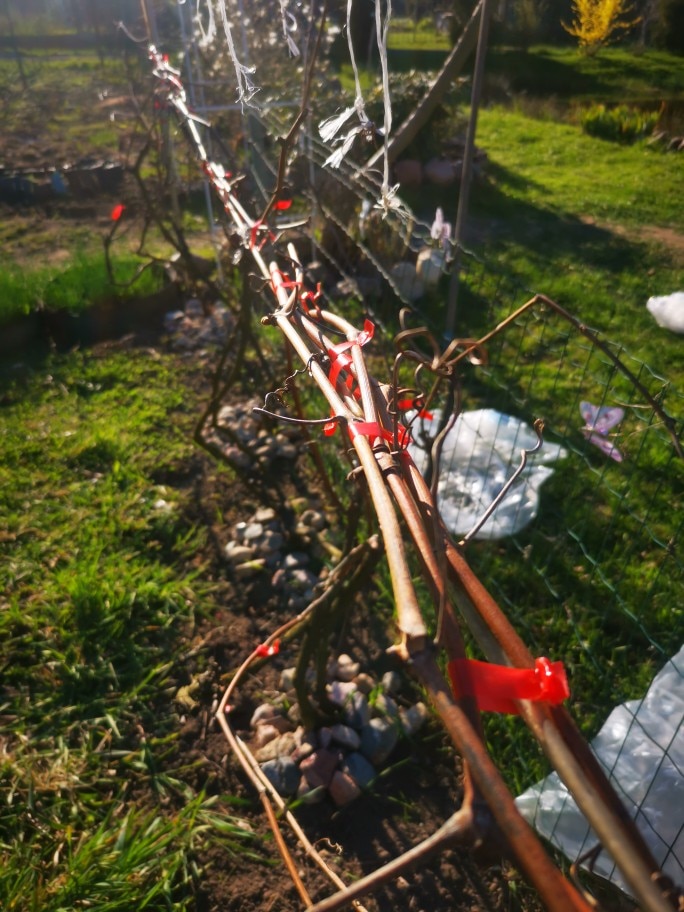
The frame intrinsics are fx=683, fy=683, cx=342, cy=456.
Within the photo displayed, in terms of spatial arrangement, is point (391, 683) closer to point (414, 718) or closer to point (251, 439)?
point (414, 718)

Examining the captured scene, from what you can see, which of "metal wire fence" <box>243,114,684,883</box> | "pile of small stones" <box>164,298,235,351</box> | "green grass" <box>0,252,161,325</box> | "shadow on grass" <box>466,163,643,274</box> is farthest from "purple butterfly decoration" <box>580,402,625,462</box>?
"green grass" <box>0,252,161,325</box>

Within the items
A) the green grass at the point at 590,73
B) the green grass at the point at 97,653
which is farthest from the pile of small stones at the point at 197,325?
the green grass at the point at 590,73

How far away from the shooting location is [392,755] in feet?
6.65

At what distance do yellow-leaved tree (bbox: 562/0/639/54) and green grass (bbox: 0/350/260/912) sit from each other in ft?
11.0

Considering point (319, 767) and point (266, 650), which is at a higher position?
point (266, 650)

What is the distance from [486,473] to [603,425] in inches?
29.8

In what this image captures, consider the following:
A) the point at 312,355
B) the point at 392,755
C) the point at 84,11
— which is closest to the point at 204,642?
the point at 392,755

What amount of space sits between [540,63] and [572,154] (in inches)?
45.8

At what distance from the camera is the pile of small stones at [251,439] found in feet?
10.6

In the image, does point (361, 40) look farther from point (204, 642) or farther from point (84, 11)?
point (204, 642)

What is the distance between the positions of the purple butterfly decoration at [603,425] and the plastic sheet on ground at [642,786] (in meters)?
0.70

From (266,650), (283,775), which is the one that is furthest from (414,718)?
(266,650)

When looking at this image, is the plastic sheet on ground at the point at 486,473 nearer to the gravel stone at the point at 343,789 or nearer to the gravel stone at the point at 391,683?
the gravel stone at the point at 391,683

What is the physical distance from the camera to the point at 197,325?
454 centimetres
